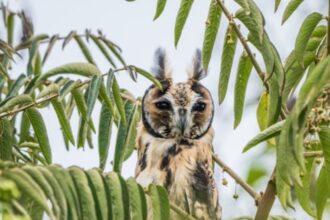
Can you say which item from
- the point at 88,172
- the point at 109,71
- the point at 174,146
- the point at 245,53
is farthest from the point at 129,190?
the point at 174,146

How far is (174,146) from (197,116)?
0.25 meters

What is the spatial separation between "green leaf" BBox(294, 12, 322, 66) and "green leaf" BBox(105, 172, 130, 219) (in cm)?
A: 50

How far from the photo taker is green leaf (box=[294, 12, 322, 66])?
74.0 inches

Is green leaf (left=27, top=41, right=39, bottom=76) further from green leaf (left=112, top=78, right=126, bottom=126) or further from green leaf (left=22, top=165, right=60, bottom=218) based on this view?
green leaf (left=22, top=165, right=60, bottom=218)

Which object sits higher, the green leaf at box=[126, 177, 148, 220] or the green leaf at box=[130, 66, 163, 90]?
the green leaf at box=[130, 66, 163, 90]

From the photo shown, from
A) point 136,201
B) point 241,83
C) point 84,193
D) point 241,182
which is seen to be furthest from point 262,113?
point 84,193

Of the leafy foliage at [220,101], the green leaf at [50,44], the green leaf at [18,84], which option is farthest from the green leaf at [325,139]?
the green leaf at [50,44]

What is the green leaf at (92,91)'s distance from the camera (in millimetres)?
1863

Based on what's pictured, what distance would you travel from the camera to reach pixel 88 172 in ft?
5.58

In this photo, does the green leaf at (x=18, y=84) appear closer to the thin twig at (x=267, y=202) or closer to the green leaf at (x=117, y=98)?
the green leaf at (x=117, y=98)

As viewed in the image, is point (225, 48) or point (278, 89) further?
point (225, 48)

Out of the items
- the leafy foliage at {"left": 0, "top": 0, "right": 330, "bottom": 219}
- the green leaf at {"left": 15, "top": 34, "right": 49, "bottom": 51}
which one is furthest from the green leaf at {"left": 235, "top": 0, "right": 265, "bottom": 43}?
the green leaf at {"left": 15, "top": 34, "right": 49, "bottom": 51}

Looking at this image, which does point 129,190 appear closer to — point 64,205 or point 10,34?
point 64,205

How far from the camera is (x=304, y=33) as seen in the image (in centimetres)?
191
